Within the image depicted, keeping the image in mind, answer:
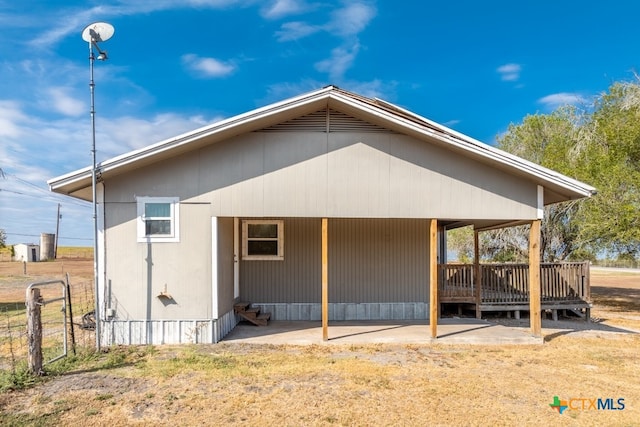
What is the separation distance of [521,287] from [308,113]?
7.39 m

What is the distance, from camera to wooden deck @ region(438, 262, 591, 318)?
10648 mm

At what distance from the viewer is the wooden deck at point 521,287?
1065 centimetres

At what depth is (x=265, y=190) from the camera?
7.77 meters

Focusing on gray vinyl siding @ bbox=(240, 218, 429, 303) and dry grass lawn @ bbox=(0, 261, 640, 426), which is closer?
dry grass lawn @ bbox=(0, 261, 640, 426)

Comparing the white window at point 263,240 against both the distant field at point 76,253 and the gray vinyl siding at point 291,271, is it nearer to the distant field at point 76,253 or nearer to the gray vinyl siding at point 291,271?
the gray vinyl siding at point 291,271

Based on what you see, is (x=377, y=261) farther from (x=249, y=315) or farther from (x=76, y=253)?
(x=76, y=253)

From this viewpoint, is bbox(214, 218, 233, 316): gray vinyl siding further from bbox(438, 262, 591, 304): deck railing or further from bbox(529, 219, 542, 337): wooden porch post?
bbox(529, 219, 542, 337): wooden porch post

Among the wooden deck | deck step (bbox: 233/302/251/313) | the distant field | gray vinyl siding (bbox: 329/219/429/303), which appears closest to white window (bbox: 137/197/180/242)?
deck step (bbox: 233/302/251/313)

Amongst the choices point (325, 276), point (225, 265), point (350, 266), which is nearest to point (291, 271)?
point (350, 266)

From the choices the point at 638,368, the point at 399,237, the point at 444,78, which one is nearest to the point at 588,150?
the point at 399,237

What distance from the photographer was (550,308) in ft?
34.9

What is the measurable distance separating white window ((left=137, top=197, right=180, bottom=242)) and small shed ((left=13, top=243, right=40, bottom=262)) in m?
39.4

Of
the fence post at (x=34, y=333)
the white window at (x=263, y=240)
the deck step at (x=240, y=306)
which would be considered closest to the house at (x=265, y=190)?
the deck step at (x=240, y=306)

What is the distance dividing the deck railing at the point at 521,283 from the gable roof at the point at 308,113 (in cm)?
340
